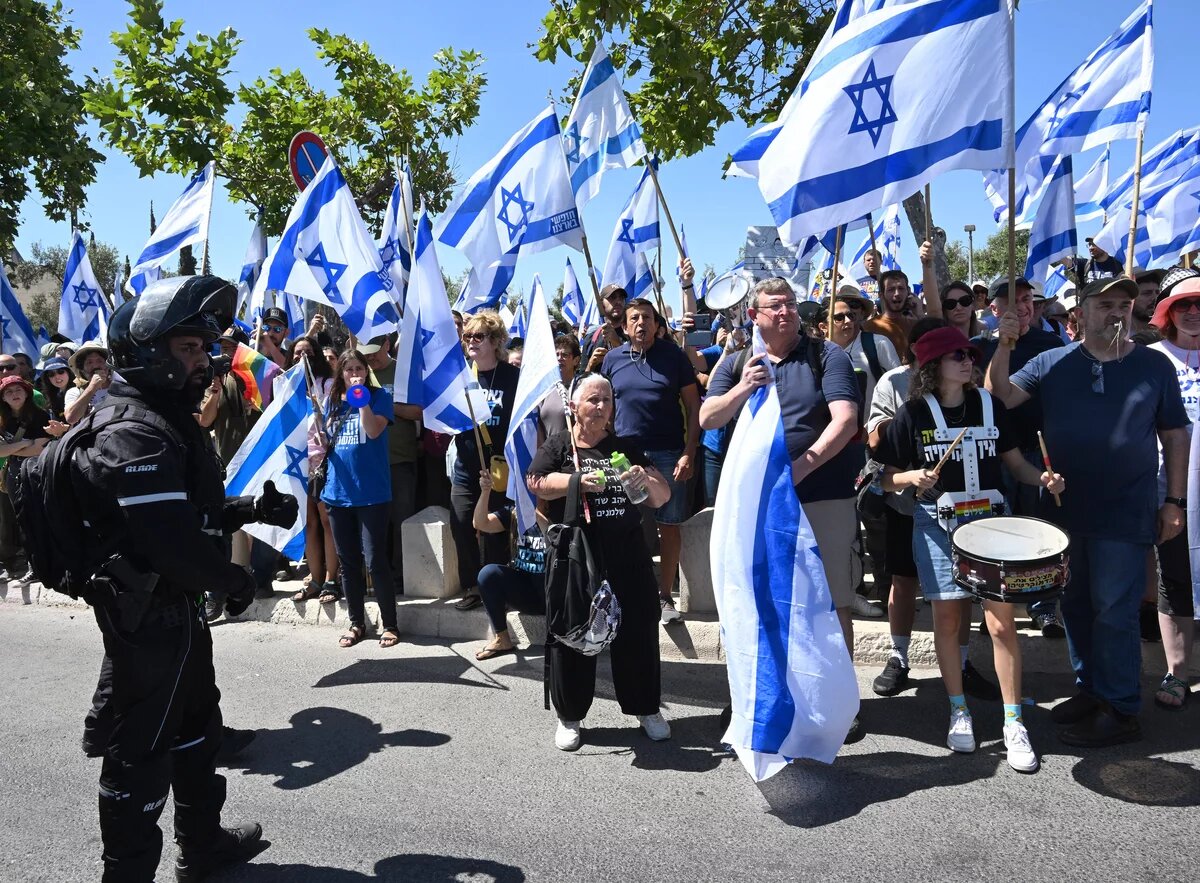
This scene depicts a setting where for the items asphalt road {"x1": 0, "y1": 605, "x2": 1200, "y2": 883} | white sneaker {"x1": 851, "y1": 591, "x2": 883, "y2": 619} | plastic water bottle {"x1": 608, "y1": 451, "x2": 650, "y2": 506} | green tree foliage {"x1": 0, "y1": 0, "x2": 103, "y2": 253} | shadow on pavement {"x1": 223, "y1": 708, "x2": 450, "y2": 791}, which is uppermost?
green tree foliage {"x1": 0, "y1": 0, "x2": 103, "y2": 253}

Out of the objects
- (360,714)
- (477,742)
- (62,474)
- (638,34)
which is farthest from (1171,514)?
(638,34)

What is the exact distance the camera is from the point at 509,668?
5.90 m

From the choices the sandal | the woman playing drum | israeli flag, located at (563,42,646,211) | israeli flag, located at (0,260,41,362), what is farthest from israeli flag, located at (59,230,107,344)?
the sandal

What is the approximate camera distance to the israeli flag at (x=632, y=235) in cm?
1019

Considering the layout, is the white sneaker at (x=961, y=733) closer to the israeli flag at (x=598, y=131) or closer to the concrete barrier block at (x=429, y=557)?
the concrete barrier block at (x=429, y=557)

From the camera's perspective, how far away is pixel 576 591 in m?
4.39

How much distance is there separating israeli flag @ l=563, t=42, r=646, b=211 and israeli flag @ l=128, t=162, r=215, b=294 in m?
3.80

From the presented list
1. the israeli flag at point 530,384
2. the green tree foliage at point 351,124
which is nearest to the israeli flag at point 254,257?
the green tree foliage at point 351,124

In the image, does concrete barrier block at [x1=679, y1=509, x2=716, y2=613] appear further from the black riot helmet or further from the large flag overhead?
the black riot helmet

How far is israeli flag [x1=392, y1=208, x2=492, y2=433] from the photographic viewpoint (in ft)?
19.5

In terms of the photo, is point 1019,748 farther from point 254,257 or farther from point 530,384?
point 254,257

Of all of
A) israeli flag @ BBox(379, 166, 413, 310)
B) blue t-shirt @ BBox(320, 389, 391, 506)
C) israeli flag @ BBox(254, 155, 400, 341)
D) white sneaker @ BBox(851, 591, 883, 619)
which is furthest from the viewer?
israeli flag @ BBox(379, 166, 413, 310)

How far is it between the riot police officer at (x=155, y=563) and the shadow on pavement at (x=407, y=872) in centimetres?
21

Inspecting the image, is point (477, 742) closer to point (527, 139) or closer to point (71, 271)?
point (527, 139)
